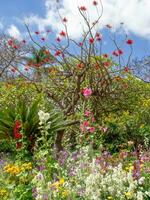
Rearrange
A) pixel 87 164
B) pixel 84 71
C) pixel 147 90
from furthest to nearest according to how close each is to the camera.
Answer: pixel 147 90
pixel 84 71
pixel 87 164

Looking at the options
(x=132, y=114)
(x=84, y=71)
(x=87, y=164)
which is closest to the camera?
(x=87, y=164)

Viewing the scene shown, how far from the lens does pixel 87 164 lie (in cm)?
546

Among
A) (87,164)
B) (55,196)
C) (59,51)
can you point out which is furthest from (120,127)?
(55,196)

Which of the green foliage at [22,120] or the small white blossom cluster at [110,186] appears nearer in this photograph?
the small white blossom cluster at [110,186]

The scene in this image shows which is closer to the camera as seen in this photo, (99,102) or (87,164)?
(87,164)

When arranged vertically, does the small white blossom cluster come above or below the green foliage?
below

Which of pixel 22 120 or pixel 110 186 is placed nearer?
pixel 110 186

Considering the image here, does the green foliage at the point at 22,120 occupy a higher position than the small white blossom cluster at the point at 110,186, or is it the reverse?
the green foliage at the point at 22,120

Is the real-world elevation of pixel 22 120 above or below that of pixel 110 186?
above

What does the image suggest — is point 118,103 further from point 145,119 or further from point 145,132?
point 145,132

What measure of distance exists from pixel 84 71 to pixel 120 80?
4.56 ft

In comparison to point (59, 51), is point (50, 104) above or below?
below

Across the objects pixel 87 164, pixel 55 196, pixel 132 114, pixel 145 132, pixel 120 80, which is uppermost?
pixel 120 80

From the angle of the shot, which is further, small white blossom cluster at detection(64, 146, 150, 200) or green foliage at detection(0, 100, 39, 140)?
green foliage at detection(0, 100, 39, 140)
